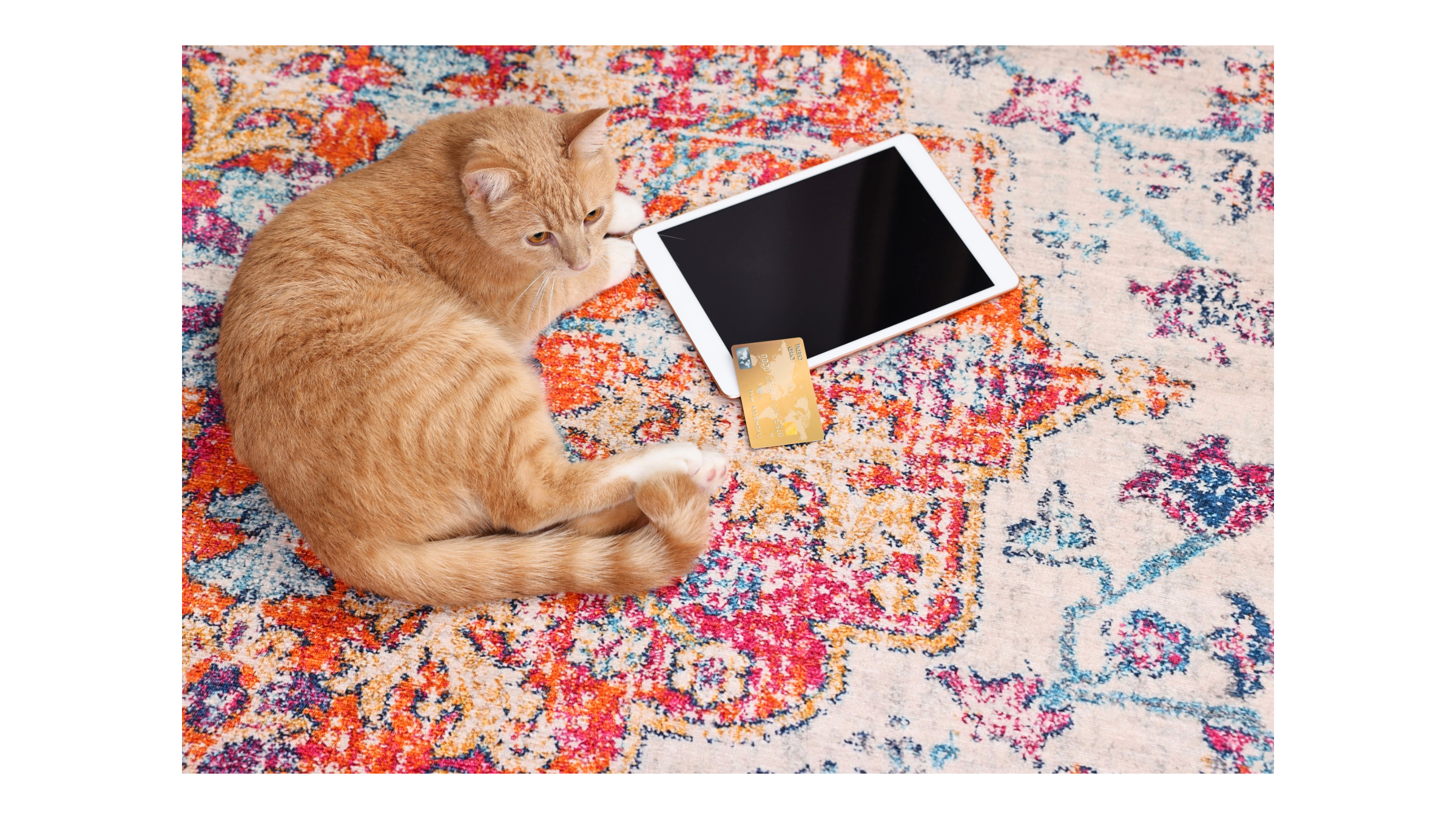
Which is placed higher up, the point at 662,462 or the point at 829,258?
the point at 829,258

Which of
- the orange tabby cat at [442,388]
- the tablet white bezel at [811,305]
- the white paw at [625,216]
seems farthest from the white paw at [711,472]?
the white paw at [625,216]

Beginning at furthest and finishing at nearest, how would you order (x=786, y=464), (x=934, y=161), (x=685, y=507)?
(x=934, y=161), (x=786, y=464), (x=685, y=507)

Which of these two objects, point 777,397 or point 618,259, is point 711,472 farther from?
point 618,259

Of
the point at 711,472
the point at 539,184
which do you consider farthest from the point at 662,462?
the point at 539,184

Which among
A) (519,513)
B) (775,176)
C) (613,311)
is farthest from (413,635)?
(775,176)

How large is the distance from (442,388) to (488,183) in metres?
0.32

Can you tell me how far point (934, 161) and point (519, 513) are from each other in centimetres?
104

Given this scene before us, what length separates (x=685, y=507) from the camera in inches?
48.6

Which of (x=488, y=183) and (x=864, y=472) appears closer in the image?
→ (x=488, y=183)

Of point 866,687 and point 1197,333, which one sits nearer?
point 866,687

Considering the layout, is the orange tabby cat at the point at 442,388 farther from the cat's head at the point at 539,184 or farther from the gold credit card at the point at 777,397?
the gold credit card at the point at 777,397

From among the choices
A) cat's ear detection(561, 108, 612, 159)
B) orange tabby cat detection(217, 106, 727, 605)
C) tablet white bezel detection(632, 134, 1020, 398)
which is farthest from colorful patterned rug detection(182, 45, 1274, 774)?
cat's ear detection(561, 108, 612, 159)

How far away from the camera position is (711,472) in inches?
52.2

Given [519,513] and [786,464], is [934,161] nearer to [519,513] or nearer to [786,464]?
[786,464]
